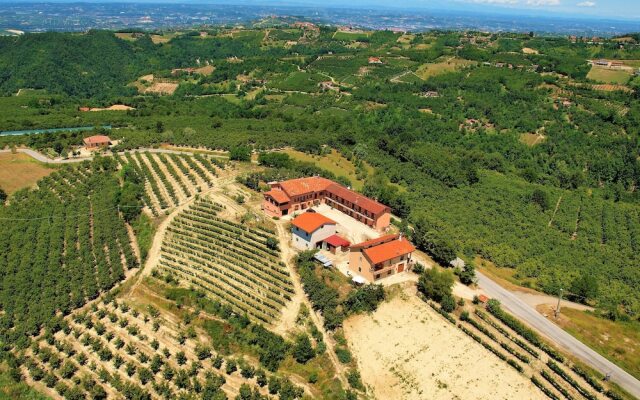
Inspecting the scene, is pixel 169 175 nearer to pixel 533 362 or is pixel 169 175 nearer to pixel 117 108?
pixel 533 362

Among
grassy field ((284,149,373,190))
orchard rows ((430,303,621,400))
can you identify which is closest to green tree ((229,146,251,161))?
grassy field ((284,149,373,190))

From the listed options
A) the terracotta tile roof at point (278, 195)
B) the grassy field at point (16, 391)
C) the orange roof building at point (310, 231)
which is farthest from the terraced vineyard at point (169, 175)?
the grassy field at point (16, 391)

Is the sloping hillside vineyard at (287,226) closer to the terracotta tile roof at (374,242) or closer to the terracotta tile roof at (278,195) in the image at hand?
the terracotta tile roof at (278,195)

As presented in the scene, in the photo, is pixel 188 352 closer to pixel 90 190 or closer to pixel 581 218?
pixel 90 190

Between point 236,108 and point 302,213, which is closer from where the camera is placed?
point 302,213

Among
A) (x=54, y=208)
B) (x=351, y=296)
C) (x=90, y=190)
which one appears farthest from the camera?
(x=90, y=190)

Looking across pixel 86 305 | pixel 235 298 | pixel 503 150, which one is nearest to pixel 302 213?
pixel 235 298
